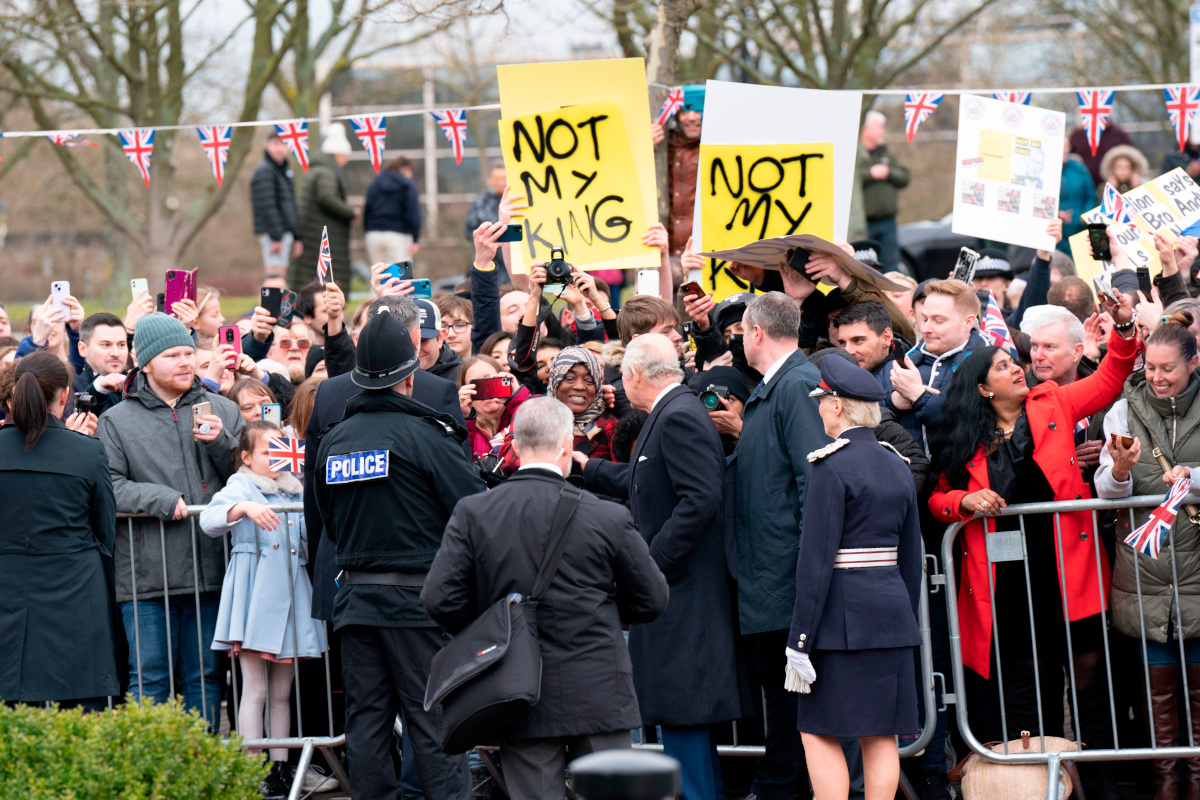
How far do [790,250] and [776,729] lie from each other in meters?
2.37

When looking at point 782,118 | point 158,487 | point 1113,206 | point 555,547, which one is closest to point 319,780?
point 158,487

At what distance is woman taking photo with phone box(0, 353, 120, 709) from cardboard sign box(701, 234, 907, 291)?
3245 mm

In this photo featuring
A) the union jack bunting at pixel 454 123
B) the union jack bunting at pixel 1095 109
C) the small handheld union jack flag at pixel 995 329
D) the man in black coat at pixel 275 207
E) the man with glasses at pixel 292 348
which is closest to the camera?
the small handheld union jack flag at pixel 995 329

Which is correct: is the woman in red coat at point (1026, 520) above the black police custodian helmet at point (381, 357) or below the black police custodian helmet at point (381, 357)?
below

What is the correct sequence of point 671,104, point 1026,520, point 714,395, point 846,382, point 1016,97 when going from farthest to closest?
point 671,104, point 1016,97, point 714,395, point 1026,520, point 846,382

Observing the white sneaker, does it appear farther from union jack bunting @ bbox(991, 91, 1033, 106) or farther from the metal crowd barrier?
union jack bunting @ bbox(991, 91, 1033, 106)

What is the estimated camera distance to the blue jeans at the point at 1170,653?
245 inches

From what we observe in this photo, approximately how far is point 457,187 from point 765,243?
51.5 metres

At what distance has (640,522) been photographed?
609 centimetres

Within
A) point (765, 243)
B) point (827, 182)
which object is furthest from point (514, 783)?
point (827, 182)

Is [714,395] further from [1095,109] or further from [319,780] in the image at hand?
[1095,109]

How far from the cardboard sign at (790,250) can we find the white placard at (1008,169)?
70.1 inches

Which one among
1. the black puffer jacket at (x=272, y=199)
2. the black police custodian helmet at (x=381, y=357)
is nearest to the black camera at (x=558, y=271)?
the black police custodian helmet at (x=381, y=357)

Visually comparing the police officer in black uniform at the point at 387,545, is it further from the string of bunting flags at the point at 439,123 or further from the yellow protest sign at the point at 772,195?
the string of bunting flags at the point at 439,123
